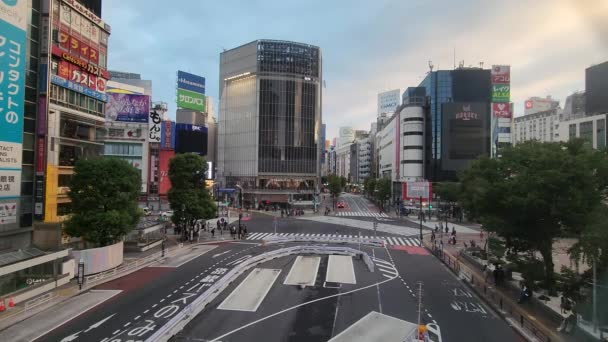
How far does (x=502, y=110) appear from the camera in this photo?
74.2 m

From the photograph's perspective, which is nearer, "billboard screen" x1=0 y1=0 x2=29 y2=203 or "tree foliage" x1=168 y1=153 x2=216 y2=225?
"billboard screen" x1=0 y1=0 x2=29 y2=203

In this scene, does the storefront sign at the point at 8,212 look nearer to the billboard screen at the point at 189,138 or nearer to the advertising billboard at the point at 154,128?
the advertising billboard at the point at 154,128

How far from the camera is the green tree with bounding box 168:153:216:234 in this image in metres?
41.8

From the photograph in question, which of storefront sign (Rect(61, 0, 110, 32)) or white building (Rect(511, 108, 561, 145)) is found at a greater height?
white building (Rect(511, 108, 561, 145))

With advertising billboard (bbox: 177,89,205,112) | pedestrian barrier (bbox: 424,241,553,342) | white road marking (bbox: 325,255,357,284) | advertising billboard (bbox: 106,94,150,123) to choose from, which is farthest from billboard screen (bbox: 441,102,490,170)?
advertising billboard (bbox: 106,94,150,123)

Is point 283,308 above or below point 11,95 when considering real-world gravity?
below

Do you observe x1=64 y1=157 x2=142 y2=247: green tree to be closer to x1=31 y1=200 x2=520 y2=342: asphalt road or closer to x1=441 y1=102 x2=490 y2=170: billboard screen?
x1=31 y1=200 x2=520 y2=342: asphalt road

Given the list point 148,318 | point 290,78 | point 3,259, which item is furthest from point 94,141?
point 290,78

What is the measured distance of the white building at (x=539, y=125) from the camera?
14968 centimetres

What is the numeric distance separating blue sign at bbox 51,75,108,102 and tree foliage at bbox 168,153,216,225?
1014 centimetres

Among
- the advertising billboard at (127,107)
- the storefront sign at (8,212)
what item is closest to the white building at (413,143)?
the advertising billboard at (127,107)

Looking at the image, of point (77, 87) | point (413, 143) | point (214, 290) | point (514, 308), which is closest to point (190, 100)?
point (413, 143)

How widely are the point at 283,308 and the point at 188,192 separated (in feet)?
80.4

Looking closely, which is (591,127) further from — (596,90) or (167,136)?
(167,136)
